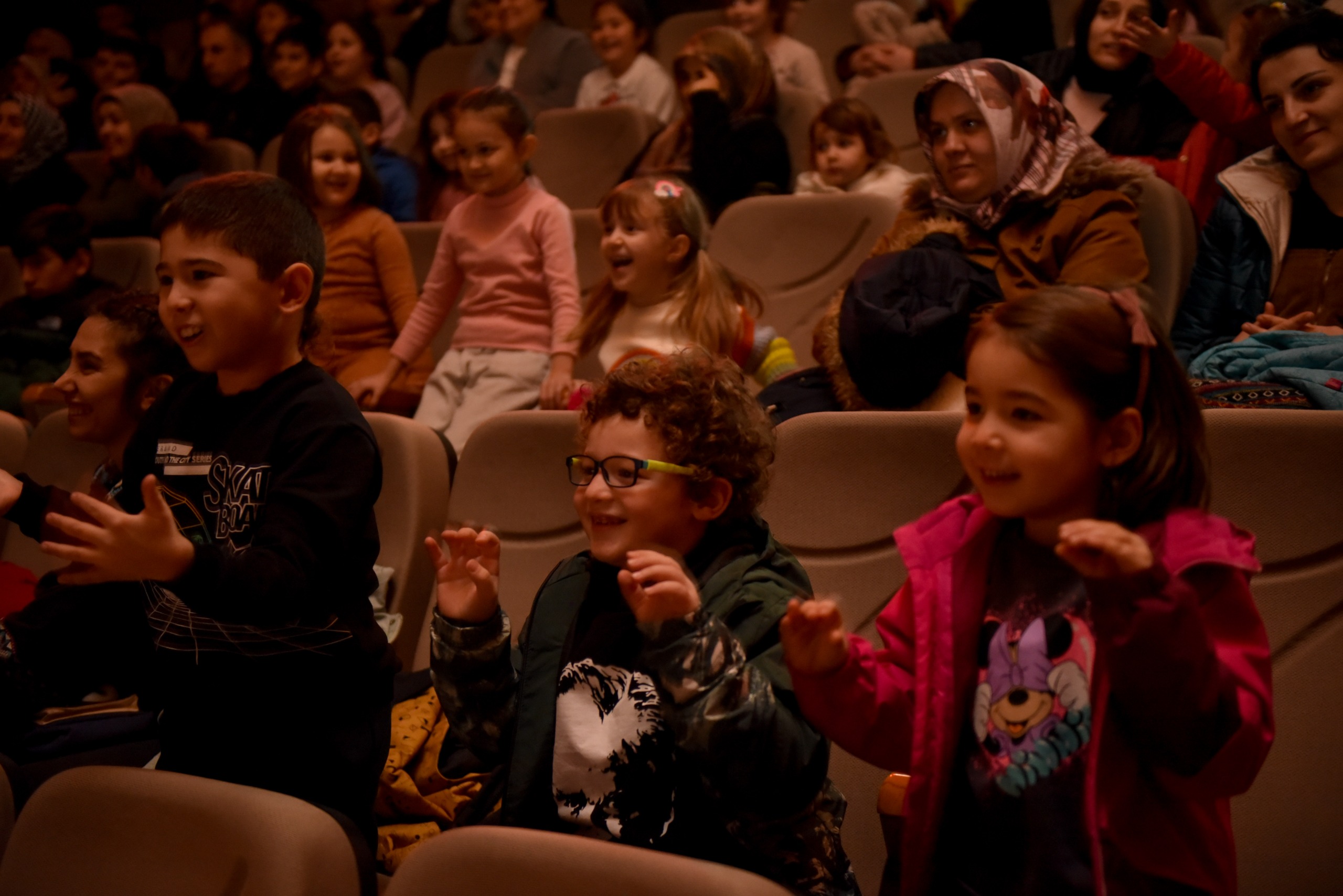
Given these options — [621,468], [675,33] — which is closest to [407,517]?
[621,468]

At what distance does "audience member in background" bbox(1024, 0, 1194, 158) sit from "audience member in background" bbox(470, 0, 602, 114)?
1.99 m

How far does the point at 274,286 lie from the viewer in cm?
142

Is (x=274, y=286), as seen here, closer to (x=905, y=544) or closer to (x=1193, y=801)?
(x=905, y=544)

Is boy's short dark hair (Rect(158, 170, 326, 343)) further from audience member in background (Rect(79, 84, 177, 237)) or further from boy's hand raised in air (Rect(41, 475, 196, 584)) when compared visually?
audience member in background (Rect(79, 84, 177, 237))

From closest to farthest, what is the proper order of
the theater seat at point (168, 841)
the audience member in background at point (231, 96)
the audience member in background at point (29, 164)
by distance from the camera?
1. the theater seat at point (168, 841)
2. the audience member in background at point (29, 164)
3. the audience member in background at point (231, 96)

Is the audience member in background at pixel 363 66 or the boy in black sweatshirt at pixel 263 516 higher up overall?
the audience member in background at pixel 363 66

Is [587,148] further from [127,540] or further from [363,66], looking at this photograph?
[127,540]

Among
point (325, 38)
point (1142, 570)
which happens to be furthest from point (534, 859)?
point (325, 38)

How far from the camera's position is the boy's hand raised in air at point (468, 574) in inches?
48.5

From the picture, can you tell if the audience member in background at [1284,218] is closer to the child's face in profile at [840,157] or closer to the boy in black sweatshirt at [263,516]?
the child's face in profile at [840,157]

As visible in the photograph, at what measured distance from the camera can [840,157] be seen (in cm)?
311

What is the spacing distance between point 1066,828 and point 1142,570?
0.89 feet

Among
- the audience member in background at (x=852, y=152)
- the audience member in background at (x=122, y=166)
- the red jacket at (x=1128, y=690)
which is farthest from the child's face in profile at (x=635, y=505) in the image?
the audience member in background at (x=122, y=166)

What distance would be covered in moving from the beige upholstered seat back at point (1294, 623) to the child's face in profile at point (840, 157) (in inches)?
72.3
